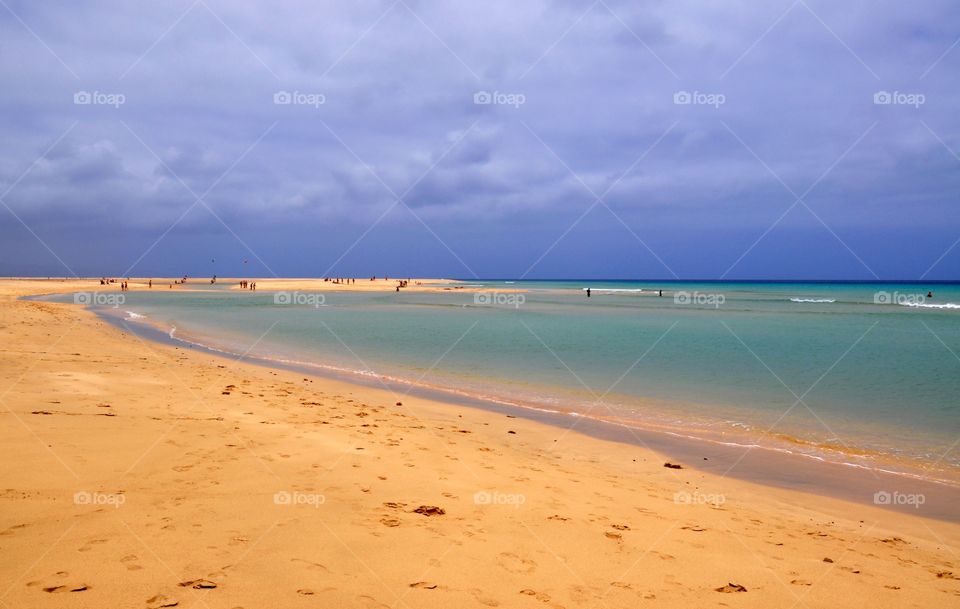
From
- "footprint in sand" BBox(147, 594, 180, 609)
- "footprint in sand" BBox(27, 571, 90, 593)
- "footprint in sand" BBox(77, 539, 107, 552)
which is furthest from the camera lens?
"footprint in sand" BBox(77, 539, 107, 552)

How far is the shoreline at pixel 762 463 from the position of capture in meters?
8.23

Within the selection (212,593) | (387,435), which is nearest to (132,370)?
(387,435)

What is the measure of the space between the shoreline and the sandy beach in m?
0.50

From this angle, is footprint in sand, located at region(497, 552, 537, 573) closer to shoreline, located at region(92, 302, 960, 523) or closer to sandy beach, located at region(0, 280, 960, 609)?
sandy beach, located at region(0, 280, 960, 609)

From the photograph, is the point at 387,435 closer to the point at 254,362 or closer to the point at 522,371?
the point at 522,371

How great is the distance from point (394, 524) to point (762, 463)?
6758 mm

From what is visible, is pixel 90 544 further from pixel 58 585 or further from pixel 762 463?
pixel 762 463

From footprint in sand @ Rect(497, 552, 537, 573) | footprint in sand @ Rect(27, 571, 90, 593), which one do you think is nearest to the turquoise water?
footprint in sand @ Rect(497, 552, 537, 573)

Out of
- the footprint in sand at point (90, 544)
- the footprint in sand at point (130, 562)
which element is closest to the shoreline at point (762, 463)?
the footprint in sand at point (130, 562)

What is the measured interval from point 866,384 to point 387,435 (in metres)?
14.0

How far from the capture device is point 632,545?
5.77 m

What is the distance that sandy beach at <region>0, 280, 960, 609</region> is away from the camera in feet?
15.0

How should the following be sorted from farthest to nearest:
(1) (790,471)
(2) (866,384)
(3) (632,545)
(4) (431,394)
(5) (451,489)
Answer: (2) (866,384) → (4) (431,394) → (1) (790,471) → (5) (451,489) → (3) (632,545)

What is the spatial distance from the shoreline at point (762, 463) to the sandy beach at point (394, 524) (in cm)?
50
